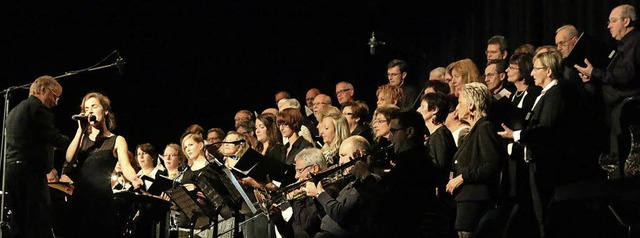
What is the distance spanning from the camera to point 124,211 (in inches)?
369

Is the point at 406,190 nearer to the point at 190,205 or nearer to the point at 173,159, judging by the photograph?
the point at 190,205

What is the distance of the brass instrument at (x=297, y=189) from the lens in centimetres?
693

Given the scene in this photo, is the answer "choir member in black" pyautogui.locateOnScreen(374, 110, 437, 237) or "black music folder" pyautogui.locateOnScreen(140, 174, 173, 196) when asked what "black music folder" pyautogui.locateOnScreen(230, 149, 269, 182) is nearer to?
"black music folder" pyautogui.locateOnScreen(140, 174, 173, 196)

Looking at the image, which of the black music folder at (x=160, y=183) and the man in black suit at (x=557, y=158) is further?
the black music folder at (x=160, y=183)

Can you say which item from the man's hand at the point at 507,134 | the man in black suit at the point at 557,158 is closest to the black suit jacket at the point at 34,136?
the man's hand at the point at 507,134

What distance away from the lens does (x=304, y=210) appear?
7.63m

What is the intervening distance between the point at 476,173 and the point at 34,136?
13.2 feet

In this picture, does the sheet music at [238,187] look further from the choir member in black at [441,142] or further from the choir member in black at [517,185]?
the choir member in black at [517,185]

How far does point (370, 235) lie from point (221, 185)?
1.32 metres

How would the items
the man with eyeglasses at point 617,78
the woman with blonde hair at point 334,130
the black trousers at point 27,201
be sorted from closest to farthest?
1. the man with eyeglasses at point 617,78
2. the woman with blonde hair at point 334,130
3. the black trousers at point 27,201

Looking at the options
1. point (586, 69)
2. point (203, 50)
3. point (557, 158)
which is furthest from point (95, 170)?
point (203, 50)

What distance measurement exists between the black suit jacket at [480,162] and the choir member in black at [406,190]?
42 centimetres

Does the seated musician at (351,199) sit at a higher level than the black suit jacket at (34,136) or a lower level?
lower

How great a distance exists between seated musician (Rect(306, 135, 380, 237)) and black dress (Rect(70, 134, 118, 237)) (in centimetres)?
217
